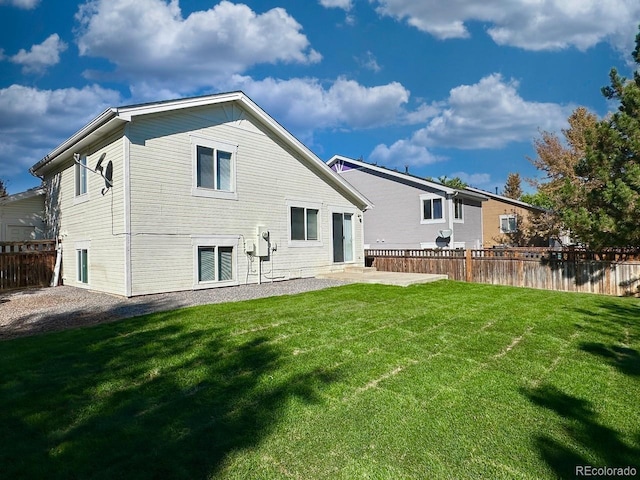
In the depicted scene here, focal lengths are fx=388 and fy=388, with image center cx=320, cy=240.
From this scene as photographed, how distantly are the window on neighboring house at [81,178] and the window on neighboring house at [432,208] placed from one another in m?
15.9

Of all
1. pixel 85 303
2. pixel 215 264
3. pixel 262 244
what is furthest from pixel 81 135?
pixel 262 244

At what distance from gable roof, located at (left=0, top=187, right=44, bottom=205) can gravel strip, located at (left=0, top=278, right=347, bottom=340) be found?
4857 mm

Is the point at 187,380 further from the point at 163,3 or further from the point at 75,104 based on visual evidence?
the point at 75,104

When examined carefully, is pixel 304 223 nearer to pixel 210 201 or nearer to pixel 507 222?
pixel 210 201

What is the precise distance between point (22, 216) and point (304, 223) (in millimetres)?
10940

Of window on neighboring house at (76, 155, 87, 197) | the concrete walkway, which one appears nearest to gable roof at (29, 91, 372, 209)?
window on neighboring house at (76, 155, 87, 197)

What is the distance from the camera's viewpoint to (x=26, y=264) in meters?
12.2

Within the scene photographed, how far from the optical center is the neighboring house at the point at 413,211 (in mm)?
20562

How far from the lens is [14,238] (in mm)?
14789

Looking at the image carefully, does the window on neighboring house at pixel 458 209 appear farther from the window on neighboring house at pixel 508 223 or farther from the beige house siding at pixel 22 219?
the beige house siding at pixel 22 219

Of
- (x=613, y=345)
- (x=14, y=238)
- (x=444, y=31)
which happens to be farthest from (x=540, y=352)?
(x=444, y=31)

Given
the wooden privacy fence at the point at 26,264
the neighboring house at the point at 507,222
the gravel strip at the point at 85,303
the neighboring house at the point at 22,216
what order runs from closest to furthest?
the gravel strip at the point at 85,303, the wooden privacy fence at the point at 26,264, the neighboring house at the point at 22,216, the neighboring house at the point at 507,222

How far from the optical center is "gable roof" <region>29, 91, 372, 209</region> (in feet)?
32.2

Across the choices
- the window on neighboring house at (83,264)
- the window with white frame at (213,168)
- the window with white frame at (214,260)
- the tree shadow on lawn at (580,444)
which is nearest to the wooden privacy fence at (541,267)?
the window with white frame at (214,260)
